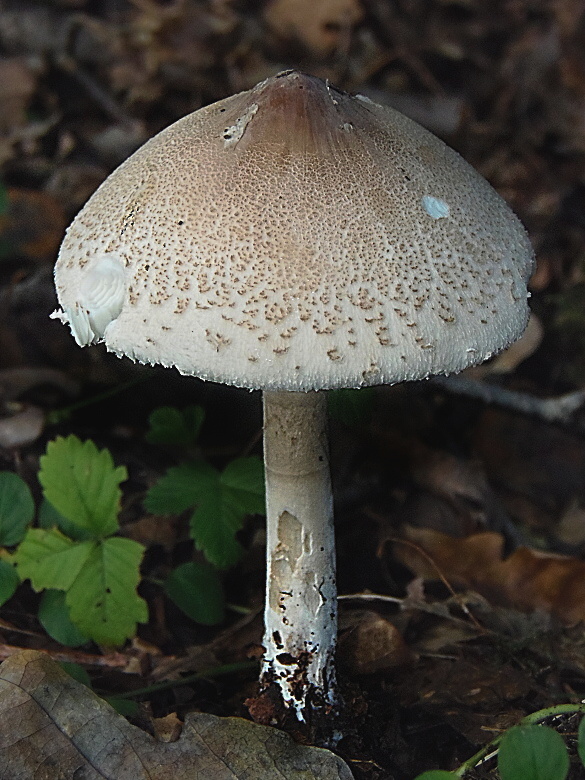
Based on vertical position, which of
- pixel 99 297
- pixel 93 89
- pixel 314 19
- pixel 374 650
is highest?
pixel 314 19

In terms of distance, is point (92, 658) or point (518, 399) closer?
point (92, 658)

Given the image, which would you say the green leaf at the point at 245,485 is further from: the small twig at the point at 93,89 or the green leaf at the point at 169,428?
the small twig at the point at 93,89

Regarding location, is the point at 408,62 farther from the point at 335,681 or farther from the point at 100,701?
the point at 100,701

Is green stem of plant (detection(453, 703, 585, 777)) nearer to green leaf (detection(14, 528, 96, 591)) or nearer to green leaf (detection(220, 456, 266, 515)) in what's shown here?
green leaf (detection(220, 456, 266, 515))

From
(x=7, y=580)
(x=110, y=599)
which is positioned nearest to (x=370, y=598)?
(x=110, y=599)

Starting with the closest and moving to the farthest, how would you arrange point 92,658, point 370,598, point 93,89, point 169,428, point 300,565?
1. point 300,565
2. point 92,658
3. point 370,598
4. point 169,428
5. point 93,89

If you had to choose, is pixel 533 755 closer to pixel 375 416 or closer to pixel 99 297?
pixel 99 297

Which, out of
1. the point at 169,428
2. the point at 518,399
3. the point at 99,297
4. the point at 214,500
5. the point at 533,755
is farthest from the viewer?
the point at 518,399

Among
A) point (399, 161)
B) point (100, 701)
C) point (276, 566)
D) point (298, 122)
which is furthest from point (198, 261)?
point (100, 701)
